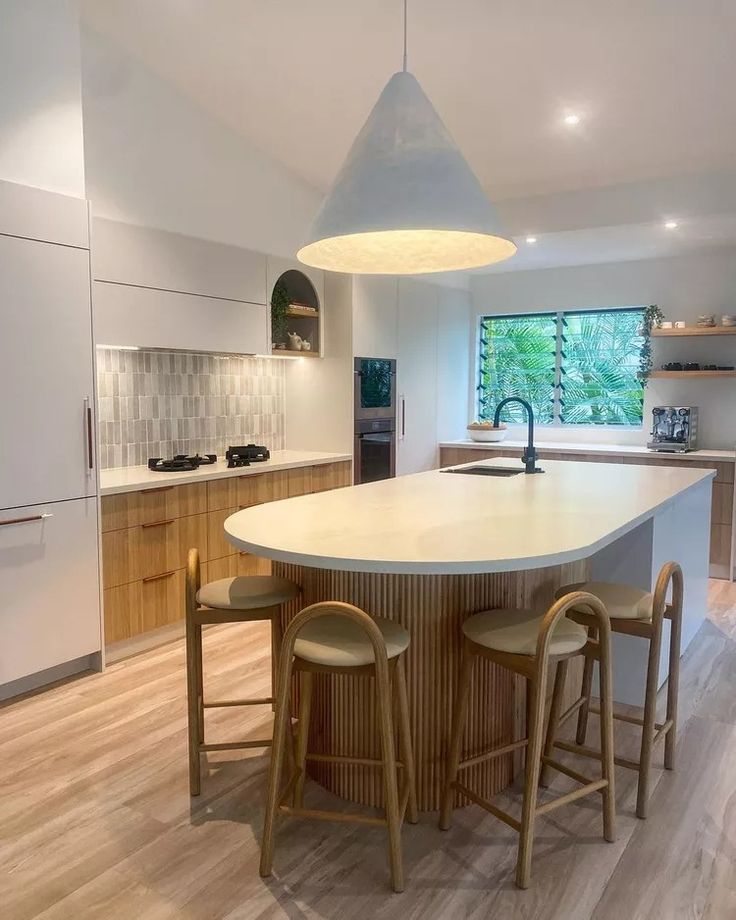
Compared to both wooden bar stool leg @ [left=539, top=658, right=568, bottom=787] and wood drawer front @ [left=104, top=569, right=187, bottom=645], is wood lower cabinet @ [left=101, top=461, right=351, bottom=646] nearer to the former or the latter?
wood drawer front @ [left=104, top=569, right=187, bottom=645]

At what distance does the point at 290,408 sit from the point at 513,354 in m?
2.46

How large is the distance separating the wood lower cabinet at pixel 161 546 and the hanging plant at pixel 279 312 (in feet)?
3.41

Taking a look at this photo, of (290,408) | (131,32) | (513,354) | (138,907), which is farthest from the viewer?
(513,354)

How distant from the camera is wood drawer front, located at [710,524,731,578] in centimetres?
507

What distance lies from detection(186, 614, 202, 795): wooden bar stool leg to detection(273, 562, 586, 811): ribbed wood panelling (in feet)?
1.26

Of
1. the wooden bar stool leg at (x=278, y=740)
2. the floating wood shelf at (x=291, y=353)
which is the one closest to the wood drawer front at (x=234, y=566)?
the floating wood shelf at (x=291, y=353)

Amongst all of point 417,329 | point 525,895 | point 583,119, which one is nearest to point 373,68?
point 583,119

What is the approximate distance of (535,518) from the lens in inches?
95.1

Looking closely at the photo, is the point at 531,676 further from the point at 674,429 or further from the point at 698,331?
the point at 698,331

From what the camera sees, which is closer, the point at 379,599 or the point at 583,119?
the point at 379,599

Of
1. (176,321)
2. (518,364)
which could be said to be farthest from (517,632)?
(518,364)

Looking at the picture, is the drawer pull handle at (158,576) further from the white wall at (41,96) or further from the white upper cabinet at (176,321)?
the white wall at (41,96)

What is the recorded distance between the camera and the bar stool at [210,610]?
2297mm

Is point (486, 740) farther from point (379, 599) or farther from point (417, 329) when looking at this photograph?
point (417, 329)
